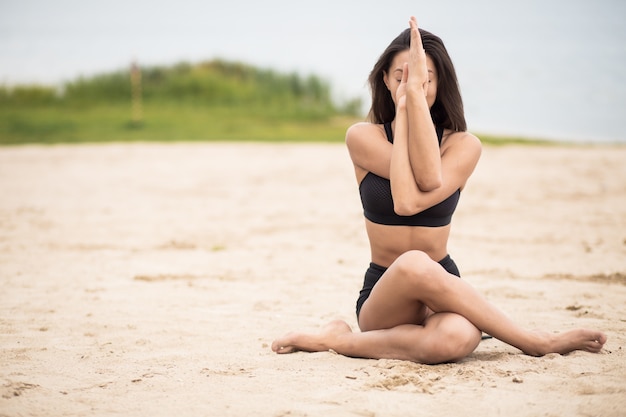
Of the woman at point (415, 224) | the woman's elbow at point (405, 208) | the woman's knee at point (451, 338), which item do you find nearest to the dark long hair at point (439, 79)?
the woman at point (415, 224)

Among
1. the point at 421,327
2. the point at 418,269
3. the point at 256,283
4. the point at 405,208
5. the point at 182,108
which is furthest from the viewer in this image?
the point at 182,108

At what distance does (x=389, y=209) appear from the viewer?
323cm

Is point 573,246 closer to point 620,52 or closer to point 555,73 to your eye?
point 555,73

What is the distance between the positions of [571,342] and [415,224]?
2.73ft

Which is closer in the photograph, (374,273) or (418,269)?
(418,269)

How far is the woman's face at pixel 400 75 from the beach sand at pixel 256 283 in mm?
1210

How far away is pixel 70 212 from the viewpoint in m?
6.99

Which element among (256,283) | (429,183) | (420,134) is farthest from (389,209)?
(256,283)

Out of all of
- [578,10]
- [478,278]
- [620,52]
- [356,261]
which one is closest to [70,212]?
[356,261]

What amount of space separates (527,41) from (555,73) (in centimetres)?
767

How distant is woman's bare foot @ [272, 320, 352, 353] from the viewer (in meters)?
3.16

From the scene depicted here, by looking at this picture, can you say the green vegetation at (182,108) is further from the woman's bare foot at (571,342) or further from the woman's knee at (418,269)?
the woman's knee at (418,269)

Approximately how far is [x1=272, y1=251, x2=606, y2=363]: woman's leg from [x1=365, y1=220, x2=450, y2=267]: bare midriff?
27 cm

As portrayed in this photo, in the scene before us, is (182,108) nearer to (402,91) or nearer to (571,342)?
(402,91)
